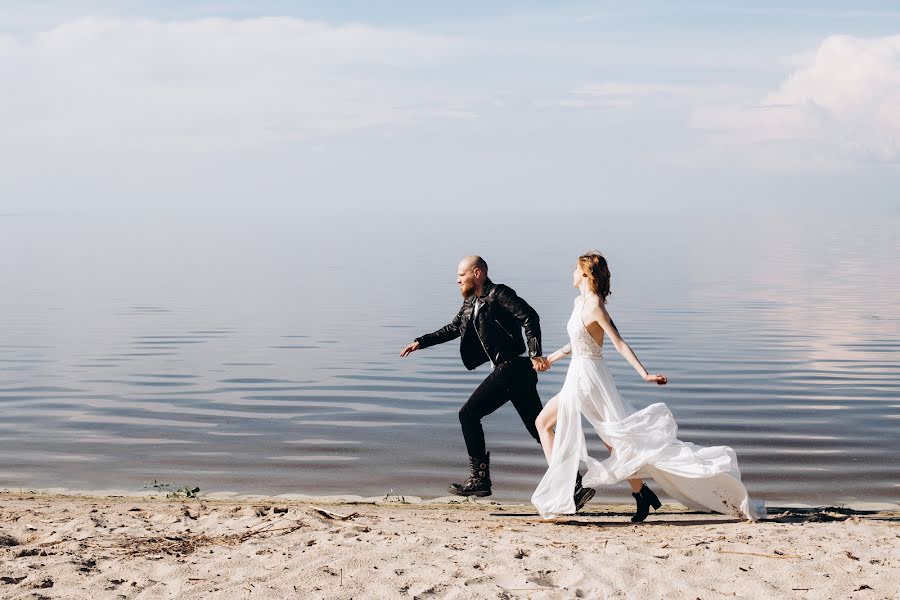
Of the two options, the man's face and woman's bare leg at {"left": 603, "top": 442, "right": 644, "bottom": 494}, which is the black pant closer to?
the man's face

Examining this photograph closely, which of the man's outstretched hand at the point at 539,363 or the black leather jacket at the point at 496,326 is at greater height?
the black leather jacket at the point at 496,326

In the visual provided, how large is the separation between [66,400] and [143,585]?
10.6 meters

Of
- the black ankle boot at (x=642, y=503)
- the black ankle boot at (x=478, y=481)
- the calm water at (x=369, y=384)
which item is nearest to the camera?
the black ankle boot at (x=642, y=503)

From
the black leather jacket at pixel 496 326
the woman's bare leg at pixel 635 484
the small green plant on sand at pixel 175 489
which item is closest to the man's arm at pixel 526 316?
the black leather jacket at pixel 496 326

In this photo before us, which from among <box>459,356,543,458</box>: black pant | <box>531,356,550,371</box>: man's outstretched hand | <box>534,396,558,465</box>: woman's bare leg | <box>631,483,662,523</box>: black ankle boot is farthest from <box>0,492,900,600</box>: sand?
<box>531,356,550,371</box>: man's outstretched hand

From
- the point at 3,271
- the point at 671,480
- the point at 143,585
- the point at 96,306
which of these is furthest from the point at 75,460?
the point at 3,271

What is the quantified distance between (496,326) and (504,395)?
61 cm

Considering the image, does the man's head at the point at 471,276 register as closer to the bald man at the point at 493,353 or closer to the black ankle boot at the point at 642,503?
the bald man at the point at 493,353

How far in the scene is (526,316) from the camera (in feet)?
29.8

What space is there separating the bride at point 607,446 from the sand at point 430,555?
24 cm

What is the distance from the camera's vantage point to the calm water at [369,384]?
11.7m

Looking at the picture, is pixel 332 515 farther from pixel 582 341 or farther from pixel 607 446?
pixel 582 341

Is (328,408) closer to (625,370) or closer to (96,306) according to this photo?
(625,370)

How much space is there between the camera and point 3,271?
168 ft
